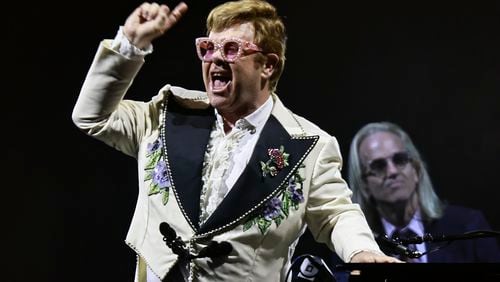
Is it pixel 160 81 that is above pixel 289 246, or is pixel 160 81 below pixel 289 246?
above

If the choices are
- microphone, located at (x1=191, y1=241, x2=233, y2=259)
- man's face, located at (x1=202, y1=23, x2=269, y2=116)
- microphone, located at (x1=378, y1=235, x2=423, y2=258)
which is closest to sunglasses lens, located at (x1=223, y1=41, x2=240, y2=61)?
man's face, located at (x1=202, y1=23, x2=269, y2=116)

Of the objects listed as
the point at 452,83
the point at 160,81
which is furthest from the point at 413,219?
the point at 160,81

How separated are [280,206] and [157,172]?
298 millimetres

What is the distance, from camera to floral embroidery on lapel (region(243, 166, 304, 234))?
1.80 metres

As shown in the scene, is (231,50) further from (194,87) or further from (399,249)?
(194,87)

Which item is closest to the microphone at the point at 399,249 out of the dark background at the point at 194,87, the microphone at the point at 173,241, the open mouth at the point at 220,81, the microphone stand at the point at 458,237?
the microphone stand at the point at 458,237

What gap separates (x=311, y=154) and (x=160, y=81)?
51.3 inches

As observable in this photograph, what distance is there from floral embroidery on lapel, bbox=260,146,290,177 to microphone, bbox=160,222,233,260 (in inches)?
7.9

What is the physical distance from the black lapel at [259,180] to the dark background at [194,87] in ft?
3.93

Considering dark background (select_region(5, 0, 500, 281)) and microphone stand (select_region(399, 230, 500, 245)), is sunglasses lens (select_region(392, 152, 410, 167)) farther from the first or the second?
microphone stand (select_region(399, 230, 500, 245))

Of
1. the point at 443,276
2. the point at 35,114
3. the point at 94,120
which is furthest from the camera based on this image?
the point at 35,114

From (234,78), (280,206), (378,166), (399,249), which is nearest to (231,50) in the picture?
(234,78)

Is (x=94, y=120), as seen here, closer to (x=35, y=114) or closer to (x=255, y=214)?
(x=255, y=214)

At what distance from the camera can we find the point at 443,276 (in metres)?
1.34
